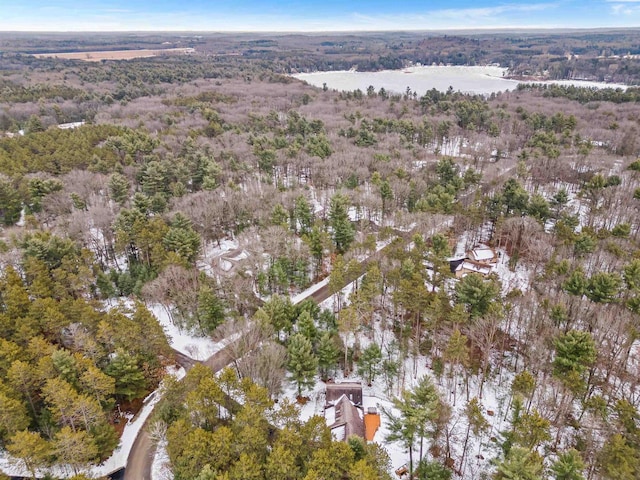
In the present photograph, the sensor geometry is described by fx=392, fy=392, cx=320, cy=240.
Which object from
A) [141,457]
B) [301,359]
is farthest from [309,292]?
[141,457]

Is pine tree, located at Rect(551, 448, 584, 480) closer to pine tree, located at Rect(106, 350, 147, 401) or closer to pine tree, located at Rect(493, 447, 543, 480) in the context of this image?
pine tree, located at Rect(493, 447, 543, 480)

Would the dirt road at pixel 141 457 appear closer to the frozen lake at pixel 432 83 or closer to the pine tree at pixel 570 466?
the pine tree at pixel 570 466

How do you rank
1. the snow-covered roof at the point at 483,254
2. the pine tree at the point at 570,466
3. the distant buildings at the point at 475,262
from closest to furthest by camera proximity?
1. the pine tree at the point at 570,466
2. the distant buildings at the point at 475,262
3. the snow-covered roof at the point at 483,254

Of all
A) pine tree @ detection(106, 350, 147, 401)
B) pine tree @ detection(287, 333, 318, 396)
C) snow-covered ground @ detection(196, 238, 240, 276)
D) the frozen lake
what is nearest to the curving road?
pine tree @ detection(106, 350, 147, 401)

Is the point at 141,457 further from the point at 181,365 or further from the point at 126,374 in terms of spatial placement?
the point at 181,365

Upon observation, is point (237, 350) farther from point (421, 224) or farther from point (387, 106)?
point (387, 106)


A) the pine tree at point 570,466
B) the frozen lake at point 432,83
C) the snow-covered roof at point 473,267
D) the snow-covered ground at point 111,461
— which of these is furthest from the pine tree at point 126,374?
the frozen lake at point 432,83

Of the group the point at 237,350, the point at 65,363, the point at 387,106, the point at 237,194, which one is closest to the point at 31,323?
the point at 65,363
